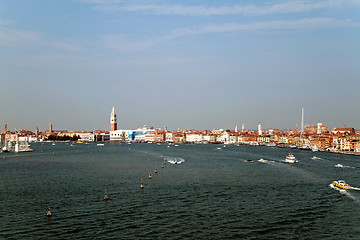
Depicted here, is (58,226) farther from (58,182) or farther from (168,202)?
(58,182)

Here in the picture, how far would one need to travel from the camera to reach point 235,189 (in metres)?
17.2

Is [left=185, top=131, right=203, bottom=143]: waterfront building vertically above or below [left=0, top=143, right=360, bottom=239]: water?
above

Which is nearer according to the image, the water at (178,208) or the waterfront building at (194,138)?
the water at (178,208)

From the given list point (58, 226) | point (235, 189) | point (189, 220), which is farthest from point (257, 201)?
point (58, 226)

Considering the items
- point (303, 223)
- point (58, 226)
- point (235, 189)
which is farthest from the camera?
point (235, 189)

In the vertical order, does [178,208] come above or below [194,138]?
below

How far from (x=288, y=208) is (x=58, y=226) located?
25.0 feet

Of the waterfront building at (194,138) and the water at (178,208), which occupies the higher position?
the waterfront building at (194,138)

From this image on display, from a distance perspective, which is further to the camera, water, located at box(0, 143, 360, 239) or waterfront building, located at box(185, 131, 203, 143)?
waterfront building, located at box(185, 131, 203, 143)

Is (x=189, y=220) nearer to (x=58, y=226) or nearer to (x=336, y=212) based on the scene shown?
(x=58, y=226)

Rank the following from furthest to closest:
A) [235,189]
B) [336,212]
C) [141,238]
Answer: [235,189] < [336,212] < [141,238]

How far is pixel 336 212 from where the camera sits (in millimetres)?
13008

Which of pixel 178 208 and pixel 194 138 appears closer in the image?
pixel 178 208

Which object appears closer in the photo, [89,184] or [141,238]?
[141,238]
